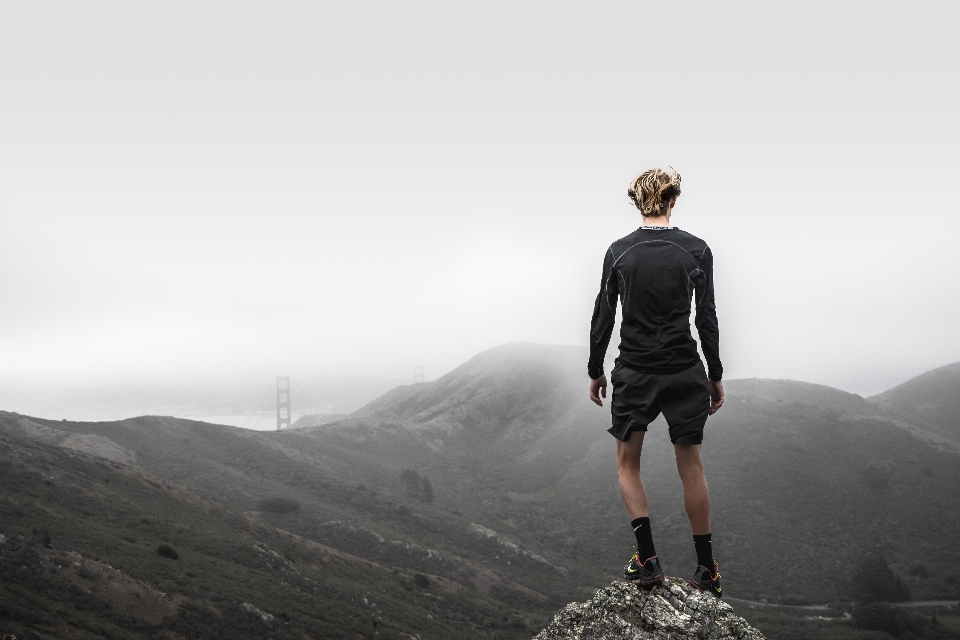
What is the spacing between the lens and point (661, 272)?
443 centimetres

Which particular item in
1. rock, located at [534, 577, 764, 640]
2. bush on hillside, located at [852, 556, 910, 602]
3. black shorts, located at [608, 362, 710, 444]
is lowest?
bush on hillside, located at [852, 556, 910, 602]

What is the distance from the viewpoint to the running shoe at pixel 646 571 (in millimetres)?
4734

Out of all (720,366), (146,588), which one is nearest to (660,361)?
(720,366)

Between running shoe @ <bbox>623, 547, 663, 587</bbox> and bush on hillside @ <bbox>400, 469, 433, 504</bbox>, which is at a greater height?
running shoe @ <bbox>623, 547, 663, 587</bbox>

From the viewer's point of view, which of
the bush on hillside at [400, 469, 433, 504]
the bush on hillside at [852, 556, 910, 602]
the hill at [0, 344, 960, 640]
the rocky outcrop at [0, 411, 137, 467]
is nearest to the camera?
the hill at [0, 344, 960, 640]

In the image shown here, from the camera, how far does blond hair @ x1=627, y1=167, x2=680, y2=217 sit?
15.6 feet

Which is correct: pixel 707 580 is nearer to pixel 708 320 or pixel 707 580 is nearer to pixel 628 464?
pixel 628 464

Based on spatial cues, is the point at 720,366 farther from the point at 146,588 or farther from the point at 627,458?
the point at 146,588

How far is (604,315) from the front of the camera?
478 cm

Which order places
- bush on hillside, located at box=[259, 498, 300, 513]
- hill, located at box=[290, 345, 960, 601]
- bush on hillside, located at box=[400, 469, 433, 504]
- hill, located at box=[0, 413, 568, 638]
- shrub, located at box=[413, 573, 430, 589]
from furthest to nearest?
bush on hillside, located at box=[400, 469, 433, 504] < hill, located at box=[290, 345, 960, 601] < bush on hillside, located at box=[259, 498, 300, 513] < shrub, located at box=[413, 573, 430, 589] < hill, located at box=[0, 413, 568, 638]

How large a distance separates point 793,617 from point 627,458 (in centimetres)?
5009

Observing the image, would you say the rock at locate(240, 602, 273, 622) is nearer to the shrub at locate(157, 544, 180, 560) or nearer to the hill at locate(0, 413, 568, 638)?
the hill at locate(0, 413, 568, 638)

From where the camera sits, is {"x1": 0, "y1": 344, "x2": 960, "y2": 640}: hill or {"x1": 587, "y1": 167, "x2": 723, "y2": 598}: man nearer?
{"x1": 587, "y1": 167, "x2": 723, "y2": 598}: man

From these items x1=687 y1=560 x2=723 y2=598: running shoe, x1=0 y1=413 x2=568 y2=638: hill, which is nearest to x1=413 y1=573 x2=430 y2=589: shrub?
x1=0 y1=413 x2=568 y2=638: hill
